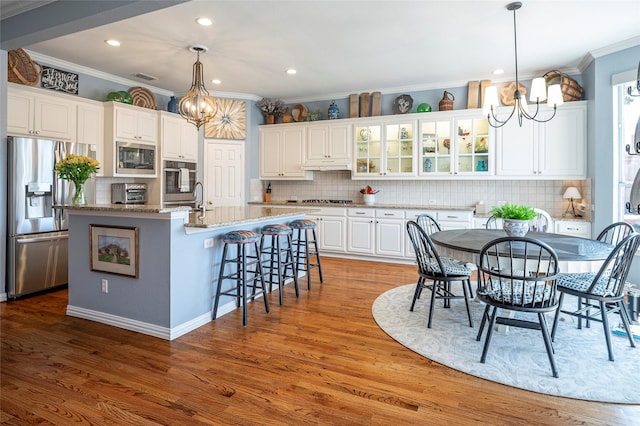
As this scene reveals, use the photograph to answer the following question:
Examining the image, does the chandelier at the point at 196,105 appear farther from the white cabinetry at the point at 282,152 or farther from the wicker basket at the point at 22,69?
the white cabinetry at the point at 282,152

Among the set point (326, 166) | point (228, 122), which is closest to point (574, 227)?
point (326, 166)

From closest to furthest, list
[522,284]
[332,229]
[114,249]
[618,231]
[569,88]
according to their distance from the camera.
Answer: [522,284] → [114,249] → [618,231] → [569,88] → [332,229]

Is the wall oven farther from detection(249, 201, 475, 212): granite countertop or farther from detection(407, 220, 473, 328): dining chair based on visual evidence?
detection(407, 220, 473, 328): dining chair

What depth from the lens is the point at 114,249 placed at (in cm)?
327

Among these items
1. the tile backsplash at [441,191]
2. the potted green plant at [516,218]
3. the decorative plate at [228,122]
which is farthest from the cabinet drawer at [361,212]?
the potted green plant at [516,218]

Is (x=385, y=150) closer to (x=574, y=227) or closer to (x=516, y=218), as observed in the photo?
(x=574, y=227)

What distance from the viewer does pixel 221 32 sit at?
398 centimetres

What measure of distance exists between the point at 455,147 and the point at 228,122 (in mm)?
3866

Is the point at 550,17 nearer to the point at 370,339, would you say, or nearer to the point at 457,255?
the point at 457,255

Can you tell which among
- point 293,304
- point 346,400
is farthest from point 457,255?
point 293,304

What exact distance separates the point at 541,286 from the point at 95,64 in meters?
5.79

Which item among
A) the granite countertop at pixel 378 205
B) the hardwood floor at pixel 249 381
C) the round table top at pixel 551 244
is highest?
the granite countertop at pixel 378 205

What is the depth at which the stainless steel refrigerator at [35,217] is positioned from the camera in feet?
12.7

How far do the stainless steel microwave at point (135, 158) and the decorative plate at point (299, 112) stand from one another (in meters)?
2.51
